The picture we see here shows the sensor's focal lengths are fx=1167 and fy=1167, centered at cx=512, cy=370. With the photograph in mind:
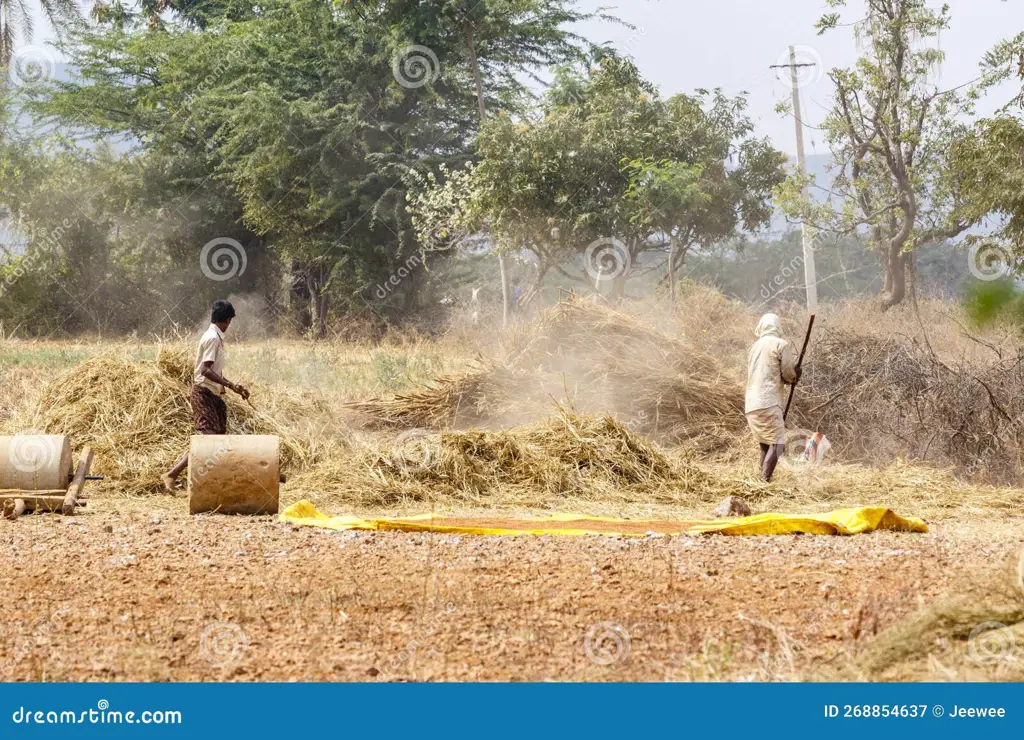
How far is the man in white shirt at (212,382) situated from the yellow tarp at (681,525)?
1673 mm

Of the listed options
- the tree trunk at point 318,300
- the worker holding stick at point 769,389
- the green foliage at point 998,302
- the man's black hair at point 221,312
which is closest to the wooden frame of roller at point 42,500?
the man's black hair at point 221,312

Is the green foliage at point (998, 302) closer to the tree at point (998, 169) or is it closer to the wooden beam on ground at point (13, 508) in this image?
the tree at point (998, 169)

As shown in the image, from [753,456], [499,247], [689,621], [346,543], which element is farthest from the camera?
[499,247]

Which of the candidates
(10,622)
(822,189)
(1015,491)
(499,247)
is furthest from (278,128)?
(10,622)

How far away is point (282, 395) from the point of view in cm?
1272

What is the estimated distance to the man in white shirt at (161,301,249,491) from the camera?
9.30 metres

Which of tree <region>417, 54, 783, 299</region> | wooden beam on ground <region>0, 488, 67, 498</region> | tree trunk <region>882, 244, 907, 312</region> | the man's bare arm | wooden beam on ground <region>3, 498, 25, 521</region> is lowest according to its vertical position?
wooden beam on ground <region>3, 498, 25, 521</region>

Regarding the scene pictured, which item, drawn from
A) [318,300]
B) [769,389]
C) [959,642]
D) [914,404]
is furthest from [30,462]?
[318,300]

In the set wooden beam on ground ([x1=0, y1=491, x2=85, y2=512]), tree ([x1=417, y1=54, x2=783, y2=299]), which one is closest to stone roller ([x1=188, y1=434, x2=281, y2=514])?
wooden beam on ground ([x1=0, y1=491, x2=85, y2=512])

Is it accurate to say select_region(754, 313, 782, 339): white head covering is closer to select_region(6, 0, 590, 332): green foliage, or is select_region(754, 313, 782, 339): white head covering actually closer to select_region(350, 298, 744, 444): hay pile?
select_region(350, 298, 744, 444): hay pile

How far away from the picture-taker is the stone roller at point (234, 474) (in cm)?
858

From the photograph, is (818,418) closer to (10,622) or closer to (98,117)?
(10,622)

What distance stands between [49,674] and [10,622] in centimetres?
98

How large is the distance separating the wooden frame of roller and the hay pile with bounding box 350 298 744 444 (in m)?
4.77
